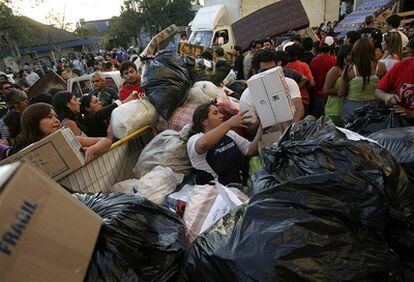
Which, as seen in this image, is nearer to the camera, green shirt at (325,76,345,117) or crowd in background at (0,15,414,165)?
crowd in background at (0,15,414,165)

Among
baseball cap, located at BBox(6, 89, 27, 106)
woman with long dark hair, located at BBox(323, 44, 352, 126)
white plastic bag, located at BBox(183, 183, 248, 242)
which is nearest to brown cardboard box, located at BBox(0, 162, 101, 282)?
white plastic bag, located at BBox(183, 183, 248, 242)

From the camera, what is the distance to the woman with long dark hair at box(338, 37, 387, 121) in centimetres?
267

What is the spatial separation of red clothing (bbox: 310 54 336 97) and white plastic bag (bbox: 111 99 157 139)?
2295 millimetres

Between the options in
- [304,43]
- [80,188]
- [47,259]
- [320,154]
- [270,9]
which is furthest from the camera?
[270,9]

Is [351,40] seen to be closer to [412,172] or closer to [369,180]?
[412,172]

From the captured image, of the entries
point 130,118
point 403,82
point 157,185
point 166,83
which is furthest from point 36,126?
point 403,82

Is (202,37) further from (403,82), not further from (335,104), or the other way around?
(403,82)

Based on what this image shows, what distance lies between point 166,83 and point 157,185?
122 centimetres

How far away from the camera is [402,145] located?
1461 millimetres

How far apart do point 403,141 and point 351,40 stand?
3784 mm

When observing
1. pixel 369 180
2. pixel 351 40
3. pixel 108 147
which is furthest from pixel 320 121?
pixel 351 40

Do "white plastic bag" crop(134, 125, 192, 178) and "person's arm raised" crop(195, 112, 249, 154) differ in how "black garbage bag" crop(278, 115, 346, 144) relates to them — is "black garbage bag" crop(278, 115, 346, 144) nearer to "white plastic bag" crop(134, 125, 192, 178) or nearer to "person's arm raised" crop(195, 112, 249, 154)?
"person's arm raised" crop(195, 112, 249, 154)

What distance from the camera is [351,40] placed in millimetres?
4605

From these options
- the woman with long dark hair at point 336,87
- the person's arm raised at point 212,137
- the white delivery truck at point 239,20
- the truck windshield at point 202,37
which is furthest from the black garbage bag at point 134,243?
the truck windshield at point 202,37
